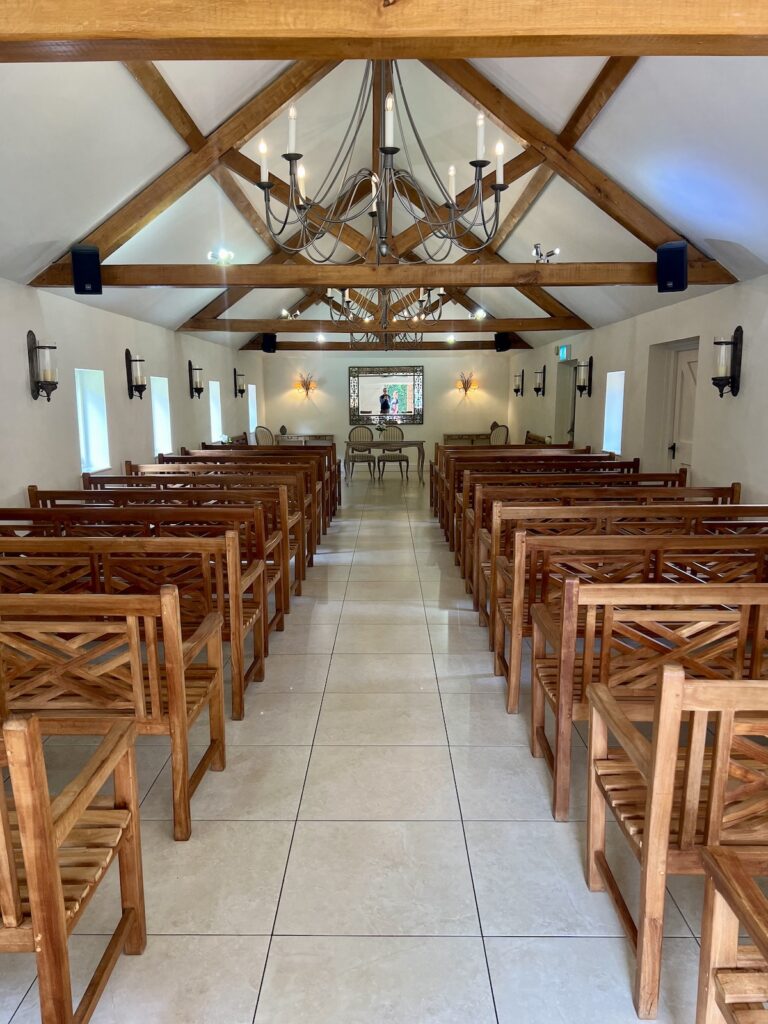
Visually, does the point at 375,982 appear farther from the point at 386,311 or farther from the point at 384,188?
the point at 386,311

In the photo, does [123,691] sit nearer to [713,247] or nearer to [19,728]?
[19,728]

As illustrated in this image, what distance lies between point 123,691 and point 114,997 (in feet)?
2.48

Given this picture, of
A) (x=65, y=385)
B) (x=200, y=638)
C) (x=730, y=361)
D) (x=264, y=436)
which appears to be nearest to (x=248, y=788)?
(x=200, y=638)

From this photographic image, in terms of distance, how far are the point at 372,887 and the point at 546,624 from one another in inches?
41.3

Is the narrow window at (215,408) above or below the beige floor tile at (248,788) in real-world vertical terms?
above

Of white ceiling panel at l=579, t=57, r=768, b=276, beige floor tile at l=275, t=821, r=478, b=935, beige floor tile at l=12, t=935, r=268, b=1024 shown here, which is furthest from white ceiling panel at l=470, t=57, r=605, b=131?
beige floor tile at l=12, t=935, r=268, b=1024

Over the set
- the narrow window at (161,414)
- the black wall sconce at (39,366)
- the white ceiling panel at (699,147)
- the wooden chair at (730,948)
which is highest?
the white ceiling panel at (699,147)

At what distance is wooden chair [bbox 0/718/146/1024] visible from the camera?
1201 mm

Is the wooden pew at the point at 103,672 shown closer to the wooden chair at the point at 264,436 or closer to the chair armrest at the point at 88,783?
the chair armrest at the point at 88,783

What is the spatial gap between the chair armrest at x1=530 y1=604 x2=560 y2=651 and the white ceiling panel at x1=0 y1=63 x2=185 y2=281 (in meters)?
3.37

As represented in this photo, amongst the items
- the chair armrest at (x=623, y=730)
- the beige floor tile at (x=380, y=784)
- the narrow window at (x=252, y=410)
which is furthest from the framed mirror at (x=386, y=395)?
the chair armrest at (x=623, y=730)

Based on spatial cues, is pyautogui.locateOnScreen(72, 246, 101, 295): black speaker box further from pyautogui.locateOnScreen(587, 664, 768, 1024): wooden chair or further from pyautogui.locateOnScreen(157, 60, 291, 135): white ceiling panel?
pyautogui.locateOnScreen(587, 664, 768, 1024): wooden chair

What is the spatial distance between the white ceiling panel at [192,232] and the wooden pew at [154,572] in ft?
12.4

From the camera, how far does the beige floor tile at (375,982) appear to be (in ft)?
5.03
